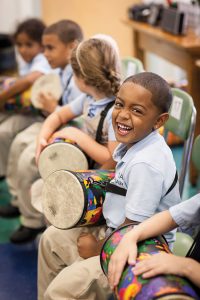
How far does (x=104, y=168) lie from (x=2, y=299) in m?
0.75

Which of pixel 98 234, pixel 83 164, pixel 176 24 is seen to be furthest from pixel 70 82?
pixel 176 24

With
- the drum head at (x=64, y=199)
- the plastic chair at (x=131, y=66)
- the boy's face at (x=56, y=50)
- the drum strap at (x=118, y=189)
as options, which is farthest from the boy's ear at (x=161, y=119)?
the boy's face at (x=56, y=50)

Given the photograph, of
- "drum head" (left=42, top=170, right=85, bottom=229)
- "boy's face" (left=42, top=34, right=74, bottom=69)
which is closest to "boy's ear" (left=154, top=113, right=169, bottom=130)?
"drum head" (left=42, top=170, right=85, bottom=229)

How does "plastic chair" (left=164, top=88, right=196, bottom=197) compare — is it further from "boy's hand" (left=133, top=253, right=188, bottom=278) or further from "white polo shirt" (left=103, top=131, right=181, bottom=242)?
"boy's hand" (left=133, top=253, right=188, bottom=278)

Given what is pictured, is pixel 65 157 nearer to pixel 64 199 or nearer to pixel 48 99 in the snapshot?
pixel 64 199

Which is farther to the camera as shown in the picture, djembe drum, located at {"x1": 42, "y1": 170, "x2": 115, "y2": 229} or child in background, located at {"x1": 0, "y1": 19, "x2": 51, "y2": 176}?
child in background, located at {"x1": 0, "y1": 19, "x2": 51, "y2": 176}

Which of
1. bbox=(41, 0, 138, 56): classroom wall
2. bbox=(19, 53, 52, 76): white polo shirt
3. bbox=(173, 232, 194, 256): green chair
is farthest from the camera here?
bbox=(41, 0, 138, 56): classroom wall

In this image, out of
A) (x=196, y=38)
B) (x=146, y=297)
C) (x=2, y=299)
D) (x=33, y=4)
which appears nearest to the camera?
(x=146, y=297)

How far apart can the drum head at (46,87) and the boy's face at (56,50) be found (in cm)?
8

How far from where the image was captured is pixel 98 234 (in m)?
1.51

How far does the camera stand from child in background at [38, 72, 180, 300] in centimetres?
128

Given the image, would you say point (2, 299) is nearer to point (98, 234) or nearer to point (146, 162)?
point (98, 234)

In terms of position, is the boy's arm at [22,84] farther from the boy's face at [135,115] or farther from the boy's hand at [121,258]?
the boy's hand at [121,258]

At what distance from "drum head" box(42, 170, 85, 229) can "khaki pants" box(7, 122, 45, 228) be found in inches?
32.5
